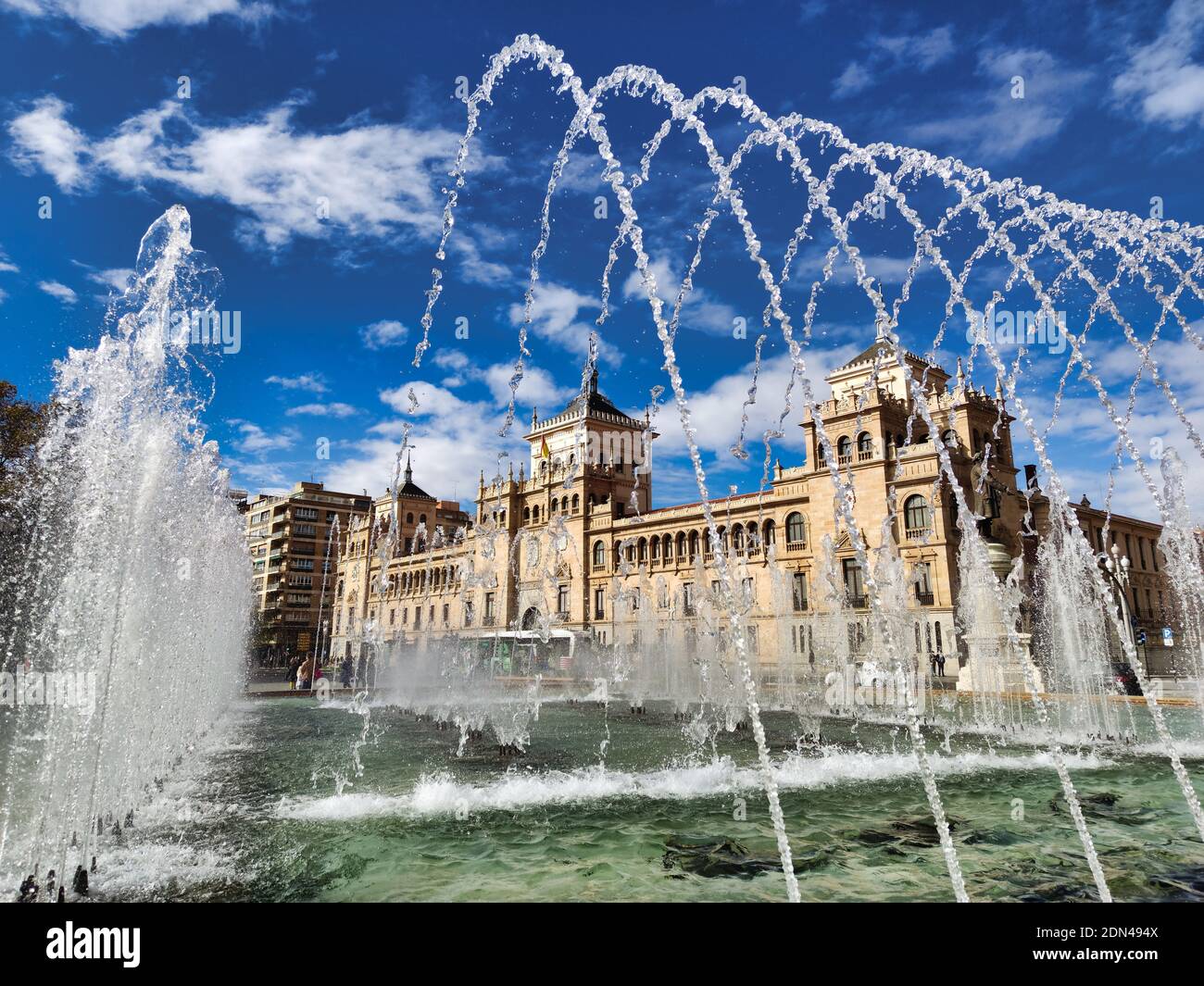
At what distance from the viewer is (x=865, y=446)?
3672 cm

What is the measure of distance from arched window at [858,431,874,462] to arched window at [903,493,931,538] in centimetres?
319

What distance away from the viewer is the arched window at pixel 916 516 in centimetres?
3366

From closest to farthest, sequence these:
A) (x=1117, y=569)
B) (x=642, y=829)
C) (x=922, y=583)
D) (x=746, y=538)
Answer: (x=642, y=829), (x=922, y=583), (x=746, y=538), (x=1117, y=569)

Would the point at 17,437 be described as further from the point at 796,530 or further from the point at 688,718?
the point at 796,530

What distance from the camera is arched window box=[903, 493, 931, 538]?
33.7 meters

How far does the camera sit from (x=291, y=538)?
286 feet

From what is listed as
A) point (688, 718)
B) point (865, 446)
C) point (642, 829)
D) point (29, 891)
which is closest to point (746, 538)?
point (865, 446)

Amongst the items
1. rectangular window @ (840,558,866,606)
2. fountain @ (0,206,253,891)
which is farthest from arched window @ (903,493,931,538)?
fountain @ (0,206,253,891)

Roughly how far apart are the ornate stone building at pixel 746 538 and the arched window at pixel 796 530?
8cm

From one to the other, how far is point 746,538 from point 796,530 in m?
3.09

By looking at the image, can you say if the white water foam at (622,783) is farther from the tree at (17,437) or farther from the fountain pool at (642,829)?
the tree at (17,437)

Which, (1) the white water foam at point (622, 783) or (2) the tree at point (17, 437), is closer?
(1) the white water foam at point (622, 783)

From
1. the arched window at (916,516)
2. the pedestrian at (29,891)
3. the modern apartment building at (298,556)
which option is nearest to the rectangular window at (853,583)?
the arched window at (916,516)

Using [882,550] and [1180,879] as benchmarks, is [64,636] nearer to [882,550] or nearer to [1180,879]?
[1180,879]
